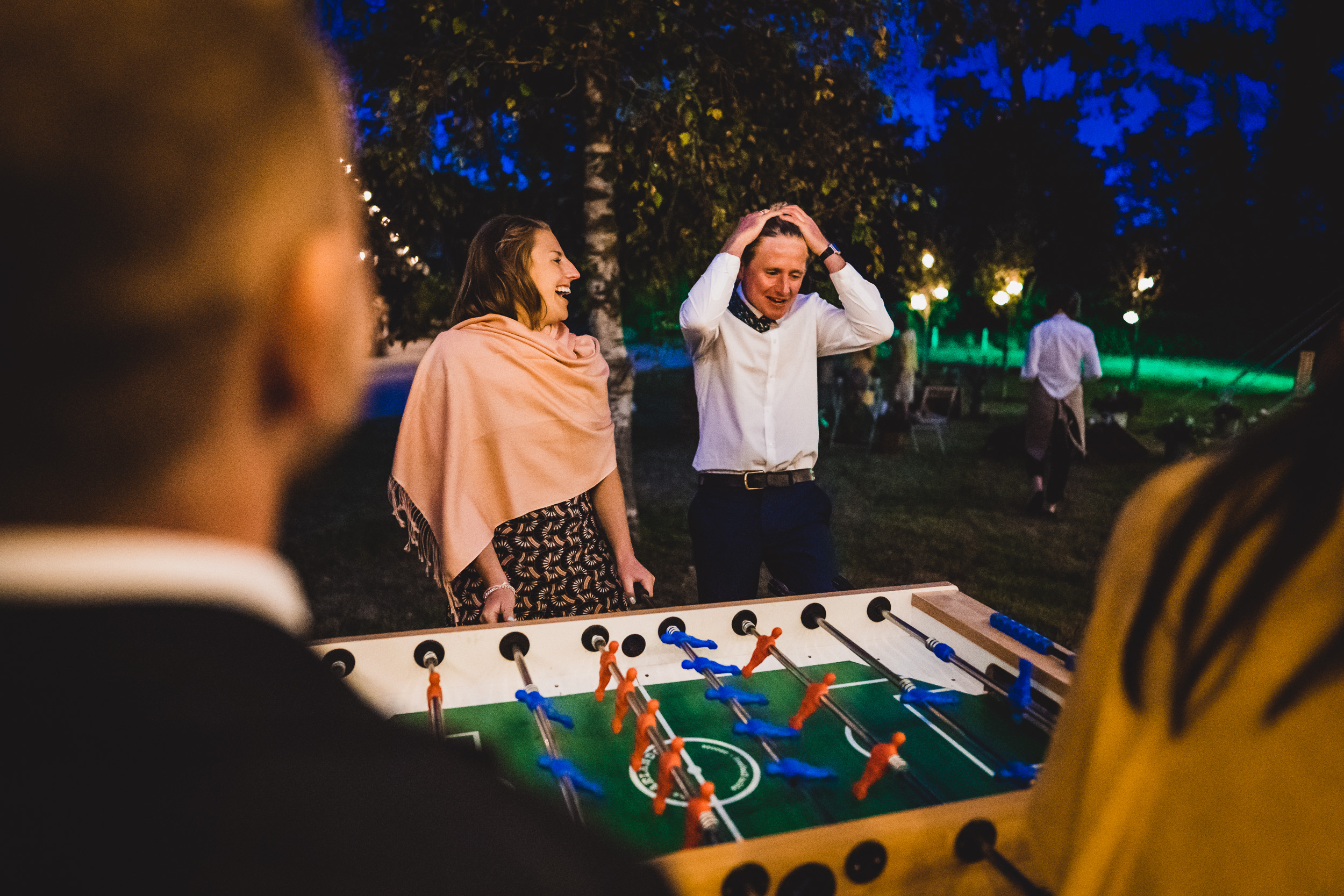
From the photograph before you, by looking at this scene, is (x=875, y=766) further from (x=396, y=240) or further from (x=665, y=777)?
(x=396, y=240)

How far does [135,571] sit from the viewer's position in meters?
0.39

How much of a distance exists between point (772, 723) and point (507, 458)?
1.34m

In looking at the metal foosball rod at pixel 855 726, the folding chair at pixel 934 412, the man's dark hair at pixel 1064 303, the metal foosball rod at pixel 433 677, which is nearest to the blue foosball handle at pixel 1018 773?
the metal foosball rod at pixel 855 726

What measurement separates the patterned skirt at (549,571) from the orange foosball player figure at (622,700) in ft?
2.92

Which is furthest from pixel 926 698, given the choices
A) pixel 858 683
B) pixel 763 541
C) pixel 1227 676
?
pixel 763 541

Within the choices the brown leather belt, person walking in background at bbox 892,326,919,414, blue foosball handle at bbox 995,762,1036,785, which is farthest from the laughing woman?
person walking in background at bbox 892,326,919,414

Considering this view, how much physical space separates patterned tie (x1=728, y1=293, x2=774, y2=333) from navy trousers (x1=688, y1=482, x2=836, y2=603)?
64cm

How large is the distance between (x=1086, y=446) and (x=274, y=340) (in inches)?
470

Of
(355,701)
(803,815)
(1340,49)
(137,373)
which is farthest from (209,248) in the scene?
(1340,49)

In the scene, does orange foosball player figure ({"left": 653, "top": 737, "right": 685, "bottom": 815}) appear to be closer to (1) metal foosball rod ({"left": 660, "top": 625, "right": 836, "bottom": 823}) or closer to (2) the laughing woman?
(1) metal foosball rod ({"left": 660, "top": 625, "right": 836, "bottom": 823})

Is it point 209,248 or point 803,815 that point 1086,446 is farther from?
point 209,248

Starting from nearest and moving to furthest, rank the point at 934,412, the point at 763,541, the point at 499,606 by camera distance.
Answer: the point at 499,606, the point at 763,541, the point at 934,412

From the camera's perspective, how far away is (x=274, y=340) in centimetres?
46

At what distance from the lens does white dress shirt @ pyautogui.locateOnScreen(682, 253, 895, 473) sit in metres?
3.09
